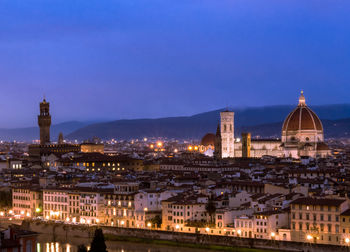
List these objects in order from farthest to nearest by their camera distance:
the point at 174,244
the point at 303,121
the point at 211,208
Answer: the point at 303,121, the point at 211,208, the point at 174,244

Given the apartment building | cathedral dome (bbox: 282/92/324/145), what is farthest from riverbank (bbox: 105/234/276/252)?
cathedral dome (bbox: 282/92/324/145)

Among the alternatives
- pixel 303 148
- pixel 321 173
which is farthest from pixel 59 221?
pixel 303 148

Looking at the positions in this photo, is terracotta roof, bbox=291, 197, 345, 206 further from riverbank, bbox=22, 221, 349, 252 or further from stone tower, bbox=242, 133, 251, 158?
stone tower, bbox=242, 133, 251, 158

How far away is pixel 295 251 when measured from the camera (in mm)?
39500

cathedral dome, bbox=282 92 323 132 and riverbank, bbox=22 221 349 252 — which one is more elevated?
cathedral dome, bbox=282 92 323 132

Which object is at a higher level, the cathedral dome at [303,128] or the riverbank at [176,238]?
the cathedral dome at [303,128]

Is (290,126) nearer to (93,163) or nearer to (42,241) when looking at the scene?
(93,163)

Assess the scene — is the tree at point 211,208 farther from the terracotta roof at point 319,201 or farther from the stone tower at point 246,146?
the stone tower at point 246,146

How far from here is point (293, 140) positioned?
109812mm

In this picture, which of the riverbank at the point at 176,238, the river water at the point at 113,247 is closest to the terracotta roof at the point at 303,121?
the riverbank at the point at 176,238

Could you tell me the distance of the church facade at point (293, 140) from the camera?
108 meters

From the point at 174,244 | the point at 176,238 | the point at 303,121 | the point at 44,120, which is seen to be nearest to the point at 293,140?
the point at 303,121

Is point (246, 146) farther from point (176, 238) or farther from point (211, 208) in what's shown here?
point (176, 238)

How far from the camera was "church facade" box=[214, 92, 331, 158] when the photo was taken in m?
108
